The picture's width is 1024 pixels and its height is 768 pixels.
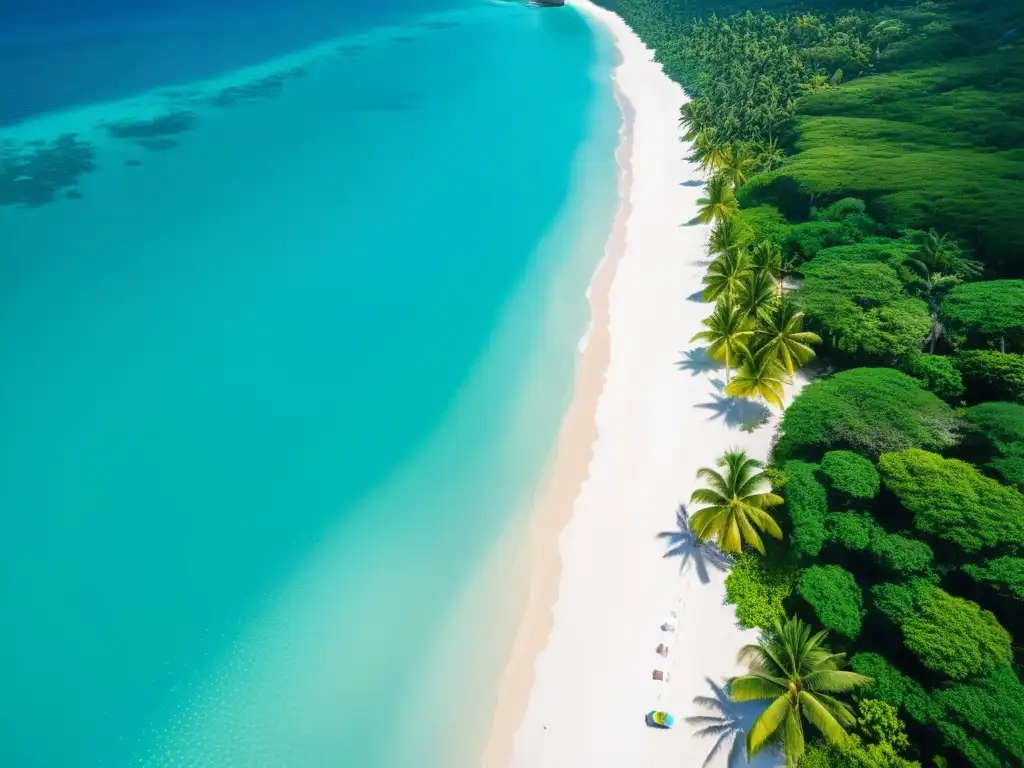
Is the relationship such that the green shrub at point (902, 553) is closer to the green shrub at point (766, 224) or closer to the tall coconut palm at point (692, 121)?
the green shrub at point (766, 224)

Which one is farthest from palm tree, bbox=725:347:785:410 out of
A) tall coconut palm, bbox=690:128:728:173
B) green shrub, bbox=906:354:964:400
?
tall coconut palm, bbox=690:128:728:173

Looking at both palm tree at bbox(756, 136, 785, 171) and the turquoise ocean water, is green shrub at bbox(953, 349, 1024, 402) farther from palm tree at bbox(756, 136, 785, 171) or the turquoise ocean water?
palm tree at bbox(756, 136, 785, 171)

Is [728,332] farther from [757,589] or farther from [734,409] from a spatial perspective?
[757,589]

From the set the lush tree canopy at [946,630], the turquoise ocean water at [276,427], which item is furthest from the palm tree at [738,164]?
the lush tree canopy at [946,630]

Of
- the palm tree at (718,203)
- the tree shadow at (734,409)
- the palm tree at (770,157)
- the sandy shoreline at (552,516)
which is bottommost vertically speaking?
the sandy shoreline at (552,516)

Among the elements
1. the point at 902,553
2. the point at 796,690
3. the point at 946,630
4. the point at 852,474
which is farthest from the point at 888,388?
the point at 796,690

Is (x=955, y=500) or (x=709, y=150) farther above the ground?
(x=709, y=150)

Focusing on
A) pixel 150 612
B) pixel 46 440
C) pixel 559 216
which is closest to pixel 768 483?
pixel 150 612
